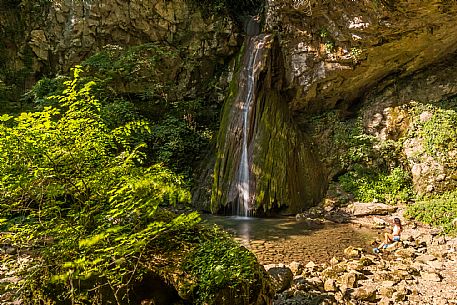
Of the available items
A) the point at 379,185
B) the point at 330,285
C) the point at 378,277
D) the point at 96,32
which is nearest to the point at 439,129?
the point at 379,185

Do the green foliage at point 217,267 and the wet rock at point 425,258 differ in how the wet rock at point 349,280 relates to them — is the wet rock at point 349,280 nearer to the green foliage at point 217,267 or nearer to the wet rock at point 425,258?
the wet rock at point 425,258

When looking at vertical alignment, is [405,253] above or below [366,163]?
below

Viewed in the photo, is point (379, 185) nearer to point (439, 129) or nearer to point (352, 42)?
point (439, 129)

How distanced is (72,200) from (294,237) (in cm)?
472

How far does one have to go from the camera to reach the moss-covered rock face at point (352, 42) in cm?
730

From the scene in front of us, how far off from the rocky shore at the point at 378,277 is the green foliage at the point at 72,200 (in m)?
2.20

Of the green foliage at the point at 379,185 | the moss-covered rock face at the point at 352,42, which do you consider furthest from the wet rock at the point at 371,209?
the moss-covered rock face at the point at 352,42

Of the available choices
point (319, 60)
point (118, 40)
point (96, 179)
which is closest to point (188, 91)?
point (118, 40)

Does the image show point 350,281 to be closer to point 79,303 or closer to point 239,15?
point 79,303

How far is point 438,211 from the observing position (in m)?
6.61

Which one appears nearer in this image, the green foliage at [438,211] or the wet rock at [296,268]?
the wet rock at [296,268]

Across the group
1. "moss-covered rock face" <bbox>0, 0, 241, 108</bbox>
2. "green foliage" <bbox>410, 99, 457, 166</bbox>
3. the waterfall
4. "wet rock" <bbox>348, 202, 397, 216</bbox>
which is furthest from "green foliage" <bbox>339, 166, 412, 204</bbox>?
"moss-covered rock face" <bbox>0, 0, 241, 108</bbox>

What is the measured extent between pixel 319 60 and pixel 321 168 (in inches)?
124

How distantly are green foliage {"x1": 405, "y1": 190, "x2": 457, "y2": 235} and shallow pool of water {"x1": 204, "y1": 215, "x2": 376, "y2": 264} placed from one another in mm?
1296
